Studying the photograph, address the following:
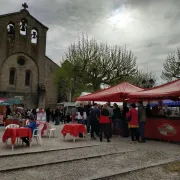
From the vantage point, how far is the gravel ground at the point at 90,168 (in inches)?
254

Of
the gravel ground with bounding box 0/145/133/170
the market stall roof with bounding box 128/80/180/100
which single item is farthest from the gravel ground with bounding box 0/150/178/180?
the market stall roof with bounding box 128/80/180/100

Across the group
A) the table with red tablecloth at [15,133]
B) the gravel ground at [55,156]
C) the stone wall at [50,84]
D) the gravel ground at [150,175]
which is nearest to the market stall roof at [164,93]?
the gravel ground at [55,156]

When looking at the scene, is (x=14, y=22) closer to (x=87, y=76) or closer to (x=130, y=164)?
(x=87, y=76)

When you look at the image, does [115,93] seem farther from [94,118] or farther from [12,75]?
[12,75]

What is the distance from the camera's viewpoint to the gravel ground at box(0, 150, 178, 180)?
6443 mm

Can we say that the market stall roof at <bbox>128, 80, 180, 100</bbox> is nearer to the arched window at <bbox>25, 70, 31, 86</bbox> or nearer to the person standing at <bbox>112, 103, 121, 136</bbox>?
the person standing at <bbox>112, 103, 121, 136</bbox>

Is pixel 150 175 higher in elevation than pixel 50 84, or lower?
lower

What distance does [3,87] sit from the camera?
34.8 m

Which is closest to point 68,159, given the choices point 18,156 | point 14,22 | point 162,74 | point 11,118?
point 18,156

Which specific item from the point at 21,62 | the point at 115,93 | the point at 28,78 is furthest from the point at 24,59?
the point at 115,93

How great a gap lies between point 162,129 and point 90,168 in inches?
256

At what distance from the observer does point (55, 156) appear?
28.3 ft

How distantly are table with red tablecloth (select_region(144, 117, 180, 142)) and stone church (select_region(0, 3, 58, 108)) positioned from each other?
24621mm

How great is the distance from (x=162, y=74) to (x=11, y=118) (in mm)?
22676
